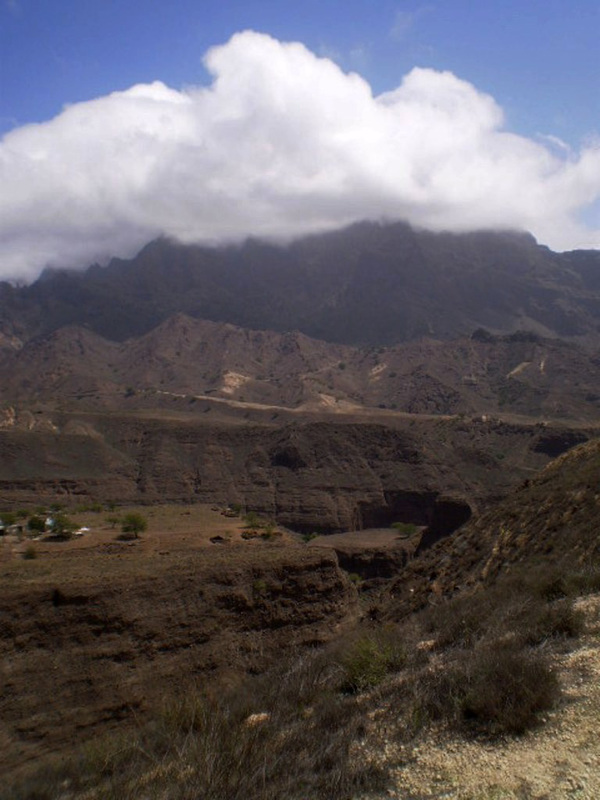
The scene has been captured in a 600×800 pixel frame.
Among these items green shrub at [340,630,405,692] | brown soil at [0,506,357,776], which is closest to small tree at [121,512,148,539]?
brown soil at [0,506,357,776]

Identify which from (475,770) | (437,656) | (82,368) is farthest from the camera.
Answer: (82,368)

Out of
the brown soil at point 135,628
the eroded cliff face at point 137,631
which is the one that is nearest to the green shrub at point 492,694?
the eroded cliff face at point 137,631

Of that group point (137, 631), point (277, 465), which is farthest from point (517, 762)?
point (277, 465)

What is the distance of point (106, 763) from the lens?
805 centimetres

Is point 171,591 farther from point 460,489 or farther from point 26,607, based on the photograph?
point 460,489

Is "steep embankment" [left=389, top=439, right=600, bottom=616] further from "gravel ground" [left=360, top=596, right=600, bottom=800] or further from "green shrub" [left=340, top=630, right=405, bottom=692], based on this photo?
"gravel ground" [left=360, top=596, right=600, bottom=800]

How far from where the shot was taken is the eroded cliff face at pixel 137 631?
17781 mm

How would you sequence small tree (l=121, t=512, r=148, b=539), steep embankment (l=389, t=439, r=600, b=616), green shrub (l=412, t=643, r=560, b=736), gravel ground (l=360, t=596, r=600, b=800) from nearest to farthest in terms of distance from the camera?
gravel ground (l=360, t=596, r=600, b=800) → green shrub (l=412, t=643, r=560, b=736) → steep embankment (l=389, t=439, r=600, b=616) → small tree (l=121, t=512, r=148, b=539)

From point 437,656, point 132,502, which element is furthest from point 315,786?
point 132,502

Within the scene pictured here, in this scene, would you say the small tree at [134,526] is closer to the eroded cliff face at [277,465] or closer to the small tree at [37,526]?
the small tree at [37,526]

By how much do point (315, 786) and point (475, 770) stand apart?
5.16 feet

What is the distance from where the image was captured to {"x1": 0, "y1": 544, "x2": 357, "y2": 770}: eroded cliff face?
1778cm

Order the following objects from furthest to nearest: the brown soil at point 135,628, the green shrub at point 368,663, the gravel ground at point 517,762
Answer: the brown soil at point 135,628 < the green shrub at point 368,663 < the gravel ground at point 517,762

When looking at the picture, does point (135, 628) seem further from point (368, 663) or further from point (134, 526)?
point (134, 526)
